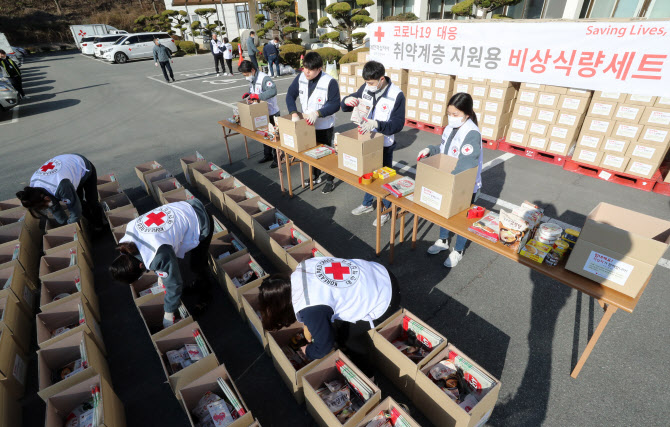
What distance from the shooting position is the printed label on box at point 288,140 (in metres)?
5.22

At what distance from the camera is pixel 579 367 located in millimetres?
2840

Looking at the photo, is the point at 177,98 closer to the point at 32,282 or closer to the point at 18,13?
the point at 32,282

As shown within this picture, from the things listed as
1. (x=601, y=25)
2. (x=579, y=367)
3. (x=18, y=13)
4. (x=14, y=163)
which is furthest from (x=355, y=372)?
(x=18, y=13)

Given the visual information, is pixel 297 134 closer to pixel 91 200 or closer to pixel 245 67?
pixel 245 67

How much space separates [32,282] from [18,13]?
52.4 m

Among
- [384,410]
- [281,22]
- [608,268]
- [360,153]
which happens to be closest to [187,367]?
[384,410]

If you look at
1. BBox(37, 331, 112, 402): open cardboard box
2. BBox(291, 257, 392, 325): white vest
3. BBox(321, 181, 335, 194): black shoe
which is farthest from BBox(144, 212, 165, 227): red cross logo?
BBox(321, 181, 335, 194): black shoe

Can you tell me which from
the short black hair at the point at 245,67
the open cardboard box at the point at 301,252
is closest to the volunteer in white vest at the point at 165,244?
the open cardboard box at the point at 301,252

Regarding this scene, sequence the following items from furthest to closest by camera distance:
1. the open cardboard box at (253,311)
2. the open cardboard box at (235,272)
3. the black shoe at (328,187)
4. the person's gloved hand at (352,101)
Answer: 1. the black shoe at (328,187)
2. the person's gloved hand at (352,101)
3. the open cardboard box at (235,272)
4. the open cardboard box at (253,311)

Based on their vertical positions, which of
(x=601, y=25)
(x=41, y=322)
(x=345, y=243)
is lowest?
(x=345, y=243)

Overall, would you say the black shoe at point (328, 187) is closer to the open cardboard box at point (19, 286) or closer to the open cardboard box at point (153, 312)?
the open cardboard box at point (153, 312)

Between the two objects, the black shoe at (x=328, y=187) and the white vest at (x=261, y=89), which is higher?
the white vest at (x=261, y=89)

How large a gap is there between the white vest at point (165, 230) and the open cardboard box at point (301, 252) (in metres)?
0.97

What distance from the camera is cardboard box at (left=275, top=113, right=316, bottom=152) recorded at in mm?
5047
